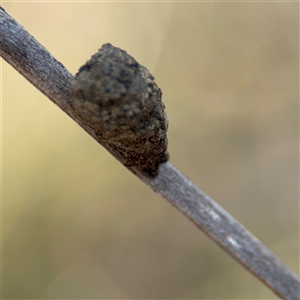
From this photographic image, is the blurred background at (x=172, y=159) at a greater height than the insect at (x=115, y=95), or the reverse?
the blurred background at (x=172, y=159)

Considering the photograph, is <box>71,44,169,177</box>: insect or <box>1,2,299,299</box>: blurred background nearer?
<box>71,44,169,177</box>: insect

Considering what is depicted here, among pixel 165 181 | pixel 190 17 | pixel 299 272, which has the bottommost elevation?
pixel 165 181

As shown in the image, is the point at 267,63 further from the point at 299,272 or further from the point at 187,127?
the point at 299,272

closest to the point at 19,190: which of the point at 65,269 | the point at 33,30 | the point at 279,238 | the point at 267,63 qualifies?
the point at 65,269

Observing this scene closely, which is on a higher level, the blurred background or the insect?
the blurred background

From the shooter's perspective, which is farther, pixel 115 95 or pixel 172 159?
pixel 172 159

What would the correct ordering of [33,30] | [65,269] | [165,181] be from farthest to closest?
1. [65,269]
2. [33,30]
3. [165,181]

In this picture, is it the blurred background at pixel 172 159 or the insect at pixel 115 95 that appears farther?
the blurred background at pixel 172 159

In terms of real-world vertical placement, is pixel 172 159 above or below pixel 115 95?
above
